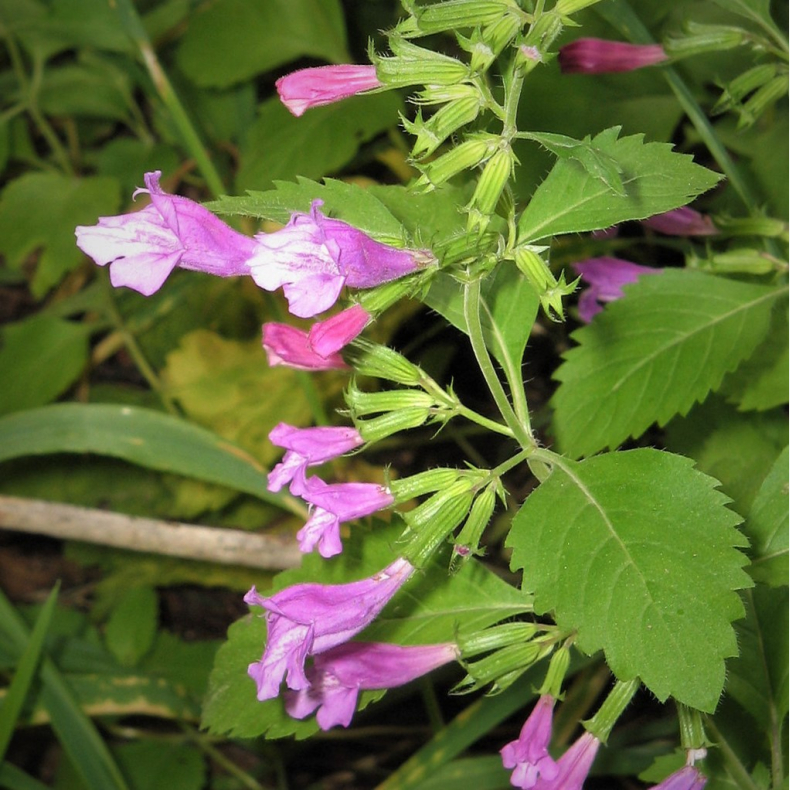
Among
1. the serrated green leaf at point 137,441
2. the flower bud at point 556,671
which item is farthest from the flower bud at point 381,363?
the serrated green leaf at point 137,441

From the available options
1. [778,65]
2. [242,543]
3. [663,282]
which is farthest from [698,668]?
[242,543]

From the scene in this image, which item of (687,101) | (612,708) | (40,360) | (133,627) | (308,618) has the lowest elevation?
(133,627)

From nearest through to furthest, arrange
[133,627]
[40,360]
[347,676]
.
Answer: [347,676] → [133,627] → [40,360]

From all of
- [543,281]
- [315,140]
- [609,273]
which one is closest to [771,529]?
[543,281]

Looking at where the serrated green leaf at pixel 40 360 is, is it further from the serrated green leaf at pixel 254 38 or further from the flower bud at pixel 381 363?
the flower bud at pixel 381 363

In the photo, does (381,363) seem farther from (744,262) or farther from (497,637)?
(744,262)

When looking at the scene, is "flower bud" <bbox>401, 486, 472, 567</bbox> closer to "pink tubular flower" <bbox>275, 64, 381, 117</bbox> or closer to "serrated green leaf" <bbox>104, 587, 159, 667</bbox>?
"pink tubular flower" <bbox>275, 64, 381, 117</bbox>

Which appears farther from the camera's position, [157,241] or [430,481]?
[430,481]
